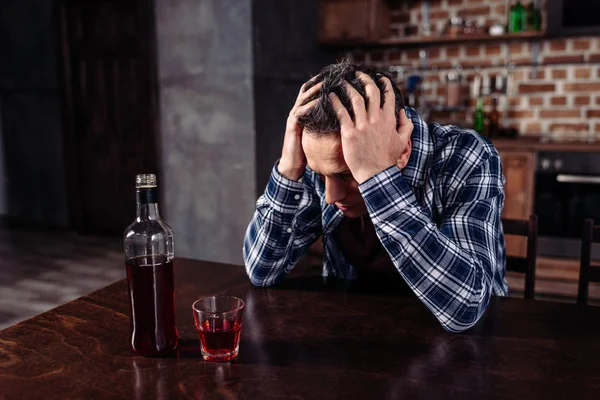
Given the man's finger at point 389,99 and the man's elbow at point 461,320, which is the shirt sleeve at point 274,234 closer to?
the man's finger at point 389,99

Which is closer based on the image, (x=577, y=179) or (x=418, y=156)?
(x=418, y=156)

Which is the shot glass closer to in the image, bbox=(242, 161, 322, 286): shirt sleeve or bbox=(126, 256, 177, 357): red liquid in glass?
bbox=(126, 256, 177, 357): red liquid in glass

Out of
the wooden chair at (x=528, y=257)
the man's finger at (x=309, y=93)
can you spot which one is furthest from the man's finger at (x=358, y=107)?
the wooden chair at (x=528, y=257)

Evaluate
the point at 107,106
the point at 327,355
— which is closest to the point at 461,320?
the point at 327,355

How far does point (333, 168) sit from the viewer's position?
1154 mm

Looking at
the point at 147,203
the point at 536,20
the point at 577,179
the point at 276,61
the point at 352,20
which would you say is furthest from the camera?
the point at 352,20

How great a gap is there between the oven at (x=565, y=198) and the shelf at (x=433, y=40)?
833 millimetres

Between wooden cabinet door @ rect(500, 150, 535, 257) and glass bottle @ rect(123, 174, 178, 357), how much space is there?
9.12 feet

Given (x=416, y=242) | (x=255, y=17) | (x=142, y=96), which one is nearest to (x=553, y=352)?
(x=416, y=242)

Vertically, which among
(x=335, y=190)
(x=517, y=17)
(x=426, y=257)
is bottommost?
(x=426, y=257)

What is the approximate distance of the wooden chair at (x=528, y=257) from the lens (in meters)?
1.42

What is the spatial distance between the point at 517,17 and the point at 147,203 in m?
3.39

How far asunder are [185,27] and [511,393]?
132 inches

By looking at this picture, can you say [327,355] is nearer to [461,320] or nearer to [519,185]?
[461,320]
